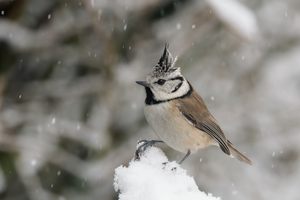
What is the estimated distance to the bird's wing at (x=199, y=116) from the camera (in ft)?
14.4

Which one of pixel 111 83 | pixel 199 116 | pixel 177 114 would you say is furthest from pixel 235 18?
pixel 177 114

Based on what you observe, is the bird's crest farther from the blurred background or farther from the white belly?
the blurred background

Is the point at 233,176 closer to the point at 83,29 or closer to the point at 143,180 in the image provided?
the point at 83,29

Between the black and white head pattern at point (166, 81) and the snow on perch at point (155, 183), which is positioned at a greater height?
the snow on perch at point (155, 183)

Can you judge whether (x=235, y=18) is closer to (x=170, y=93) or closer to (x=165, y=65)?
(x=170, y=93)

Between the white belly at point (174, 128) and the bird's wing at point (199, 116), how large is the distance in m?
0.04

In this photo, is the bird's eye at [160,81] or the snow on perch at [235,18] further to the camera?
the snow on perch at [235,18]

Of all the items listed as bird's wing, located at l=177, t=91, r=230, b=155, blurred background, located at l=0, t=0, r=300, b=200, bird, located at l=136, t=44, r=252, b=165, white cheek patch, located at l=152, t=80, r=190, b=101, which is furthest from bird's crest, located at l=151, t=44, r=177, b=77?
blurred background, located at l=0, t=0, r=300, b=200

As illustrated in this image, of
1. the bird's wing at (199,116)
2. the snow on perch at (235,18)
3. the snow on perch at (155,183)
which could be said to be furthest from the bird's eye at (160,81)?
the snow on perch at (235,18)

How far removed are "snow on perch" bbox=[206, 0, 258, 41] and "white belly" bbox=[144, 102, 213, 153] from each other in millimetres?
2031

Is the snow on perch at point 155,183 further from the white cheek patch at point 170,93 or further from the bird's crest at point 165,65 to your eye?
the white cheek patch at point 170,93

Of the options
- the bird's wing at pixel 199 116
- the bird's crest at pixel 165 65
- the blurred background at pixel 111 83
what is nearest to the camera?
the bird's crest at pixel 165 65

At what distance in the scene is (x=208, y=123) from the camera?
4.52 m

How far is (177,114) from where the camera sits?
433 centimetres
